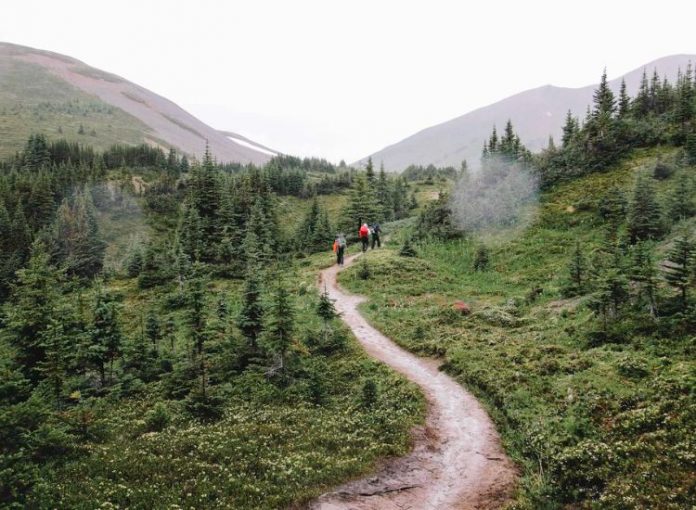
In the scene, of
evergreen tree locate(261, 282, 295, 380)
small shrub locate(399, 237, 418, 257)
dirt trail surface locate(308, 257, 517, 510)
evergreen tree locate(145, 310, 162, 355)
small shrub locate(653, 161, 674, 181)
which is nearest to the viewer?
dirt trail surface locate(308, 257, 517, 510)

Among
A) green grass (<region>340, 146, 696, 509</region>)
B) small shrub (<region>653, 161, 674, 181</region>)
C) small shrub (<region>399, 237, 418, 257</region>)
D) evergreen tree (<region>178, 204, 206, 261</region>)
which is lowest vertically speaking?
green grass (<region>340, 146, 696, 509</region>)

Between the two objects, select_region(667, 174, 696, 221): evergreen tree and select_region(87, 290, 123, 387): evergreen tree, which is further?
select_region(667, 174, 696, 221): evergreen tree

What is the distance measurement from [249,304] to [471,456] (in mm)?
13469

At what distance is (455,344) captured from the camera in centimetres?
2025

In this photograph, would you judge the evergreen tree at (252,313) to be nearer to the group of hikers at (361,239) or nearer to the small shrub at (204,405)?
the small shrub at (204,405)

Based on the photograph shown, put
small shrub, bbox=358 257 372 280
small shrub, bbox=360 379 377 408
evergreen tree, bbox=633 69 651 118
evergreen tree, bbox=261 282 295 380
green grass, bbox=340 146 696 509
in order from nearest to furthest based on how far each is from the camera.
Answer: green grass, bbox=340 146 696 509 < small shrub, bbox=360 379 377 408 < evergreen tree, bbox=261 282 295 380 < small shrub, bbox=358 257 372 280 < evergreen tree, bbox=633 69 651 118

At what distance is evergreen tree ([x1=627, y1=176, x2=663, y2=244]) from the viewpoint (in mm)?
27391

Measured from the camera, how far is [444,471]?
11.5m

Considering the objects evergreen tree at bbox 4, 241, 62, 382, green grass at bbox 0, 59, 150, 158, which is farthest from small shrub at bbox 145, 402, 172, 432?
green grass at bbox 0, 59, 150, 158

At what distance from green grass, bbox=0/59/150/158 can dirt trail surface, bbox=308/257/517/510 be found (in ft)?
445

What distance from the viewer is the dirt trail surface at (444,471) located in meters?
10.2

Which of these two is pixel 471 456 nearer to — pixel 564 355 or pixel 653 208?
pixel 564 355

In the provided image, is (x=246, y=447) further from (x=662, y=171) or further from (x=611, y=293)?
(x=662, y=171)

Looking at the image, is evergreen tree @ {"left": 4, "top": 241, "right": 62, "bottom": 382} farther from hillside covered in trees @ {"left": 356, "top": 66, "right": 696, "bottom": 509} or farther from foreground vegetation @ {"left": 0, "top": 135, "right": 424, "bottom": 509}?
hillside covered in trees @ {"left": 356, "top": 66, "right": 696, "bottom": 509}
